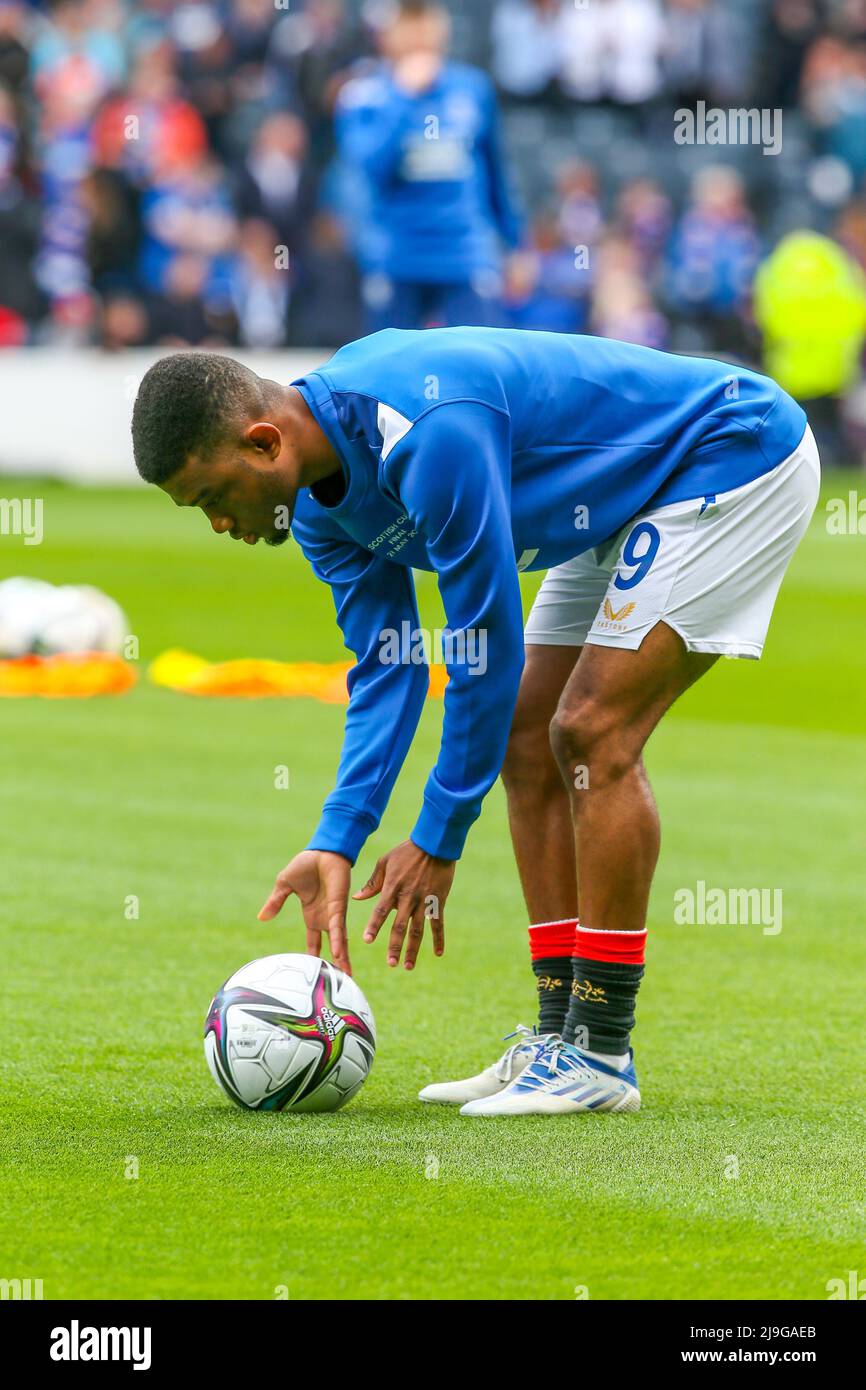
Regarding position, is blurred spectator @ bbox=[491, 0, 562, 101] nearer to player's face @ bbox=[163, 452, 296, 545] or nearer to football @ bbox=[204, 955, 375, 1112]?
football @ bbox=[204, 955, 375, 1112]

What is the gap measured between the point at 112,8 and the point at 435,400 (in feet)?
67.9

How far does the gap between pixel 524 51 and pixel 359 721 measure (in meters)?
21.4

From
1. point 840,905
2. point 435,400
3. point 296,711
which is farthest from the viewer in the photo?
point 296,711

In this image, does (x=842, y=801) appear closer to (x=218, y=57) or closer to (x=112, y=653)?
(x=112, y=653)

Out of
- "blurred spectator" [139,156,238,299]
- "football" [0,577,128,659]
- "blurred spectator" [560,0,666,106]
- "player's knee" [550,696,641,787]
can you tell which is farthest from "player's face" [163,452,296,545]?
"blurred spectator" [560,0,666,106]

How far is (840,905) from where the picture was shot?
770 centimetres

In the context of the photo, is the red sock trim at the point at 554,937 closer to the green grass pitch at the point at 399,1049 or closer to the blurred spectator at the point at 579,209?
the green grass pitch at the point at 399,1049

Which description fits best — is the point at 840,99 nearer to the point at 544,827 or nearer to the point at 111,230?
the point at 111,230

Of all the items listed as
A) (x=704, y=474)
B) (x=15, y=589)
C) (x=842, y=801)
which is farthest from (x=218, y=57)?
(x=704, y=474)

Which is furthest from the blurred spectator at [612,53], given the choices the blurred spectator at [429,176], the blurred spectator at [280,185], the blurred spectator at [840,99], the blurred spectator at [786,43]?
the blurred spectator at [429,176]

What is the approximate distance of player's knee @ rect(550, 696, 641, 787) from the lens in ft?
16.2

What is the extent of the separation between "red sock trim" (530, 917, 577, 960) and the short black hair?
5.41ft

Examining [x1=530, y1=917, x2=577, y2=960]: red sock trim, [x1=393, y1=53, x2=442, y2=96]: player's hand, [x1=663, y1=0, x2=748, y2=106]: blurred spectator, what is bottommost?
[x1=530, y1=917, x2=577, y2=960]: red sock trim

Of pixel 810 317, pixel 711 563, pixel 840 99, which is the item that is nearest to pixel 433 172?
pixel 810 317
